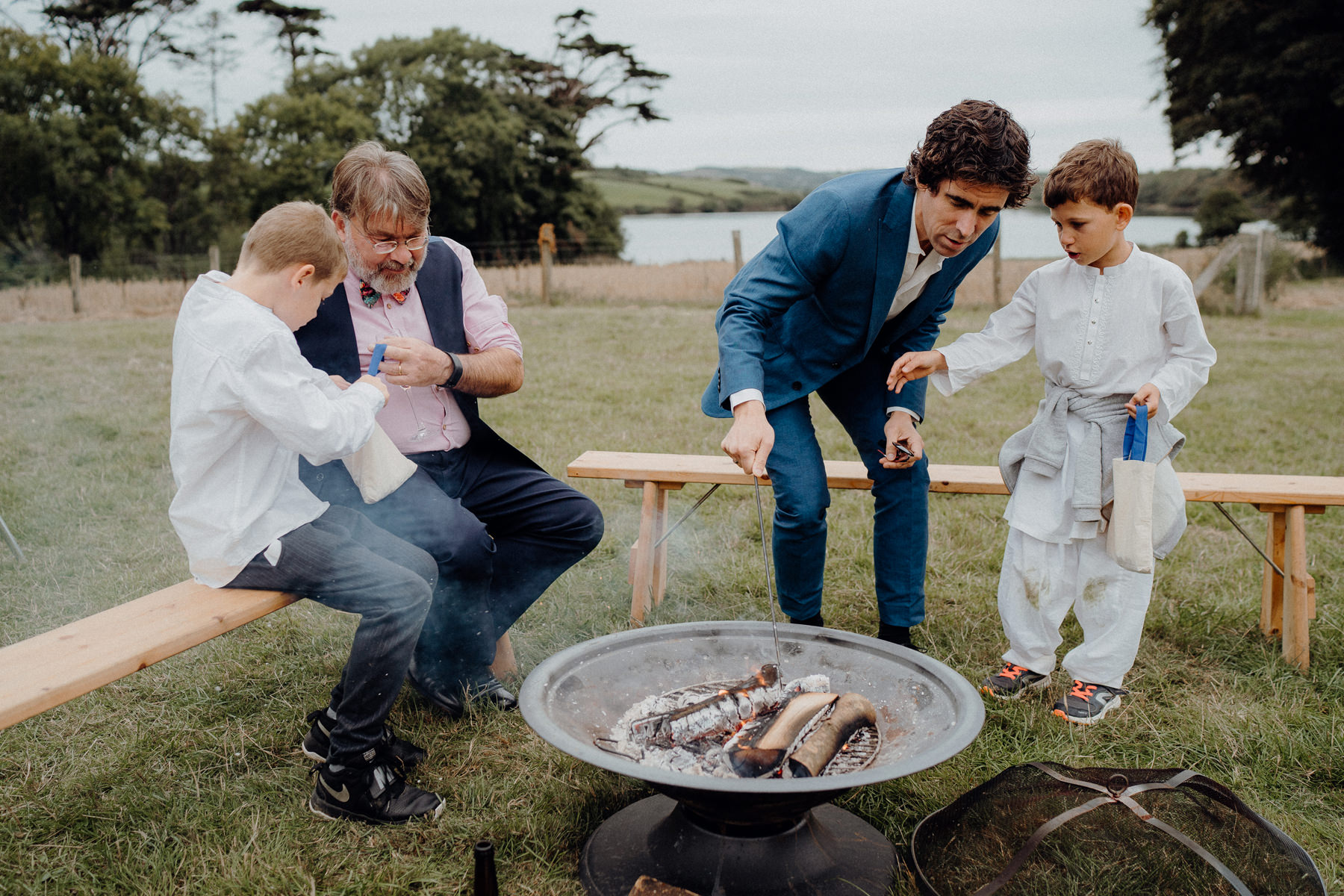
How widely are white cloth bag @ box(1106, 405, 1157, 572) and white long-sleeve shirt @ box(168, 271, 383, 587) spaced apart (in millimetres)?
2018

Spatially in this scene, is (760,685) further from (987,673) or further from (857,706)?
(987,673)

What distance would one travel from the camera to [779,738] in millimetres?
2014

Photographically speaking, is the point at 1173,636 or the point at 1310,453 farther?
the point at 1310,453

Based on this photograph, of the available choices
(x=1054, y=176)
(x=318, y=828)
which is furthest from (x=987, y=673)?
(x=318, y=828)

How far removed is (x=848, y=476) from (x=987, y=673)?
2.65 feet

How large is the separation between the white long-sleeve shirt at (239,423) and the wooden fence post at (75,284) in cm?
1515

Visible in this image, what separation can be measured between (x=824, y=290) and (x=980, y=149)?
0.64 m

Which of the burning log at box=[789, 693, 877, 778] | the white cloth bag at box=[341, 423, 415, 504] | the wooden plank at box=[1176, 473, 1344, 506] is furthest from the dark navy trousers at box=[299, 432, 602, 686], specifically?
the wooden plank at box=[1176, 473, 1344, 506]

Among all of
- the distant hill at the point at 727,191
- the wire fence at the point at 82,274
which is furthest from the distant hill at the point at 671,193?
the wire fence at the point at 82,274

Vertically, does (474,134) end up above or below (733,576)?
above

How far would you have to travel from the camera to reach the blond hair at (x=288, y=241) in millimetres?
2166

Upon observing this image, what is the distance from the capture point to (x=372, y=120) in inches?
1280

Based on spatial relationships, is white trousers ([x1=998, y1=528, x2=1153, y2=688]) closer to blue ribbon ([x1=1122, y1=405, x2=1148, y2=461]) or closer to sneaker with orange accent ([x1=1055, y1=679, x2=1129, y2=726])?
sneaker with orange accent ([x1=1055, y1=679, x2=1129, y2=726])

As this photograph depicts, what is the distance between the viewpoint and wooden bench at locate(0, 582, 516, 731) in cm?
171
